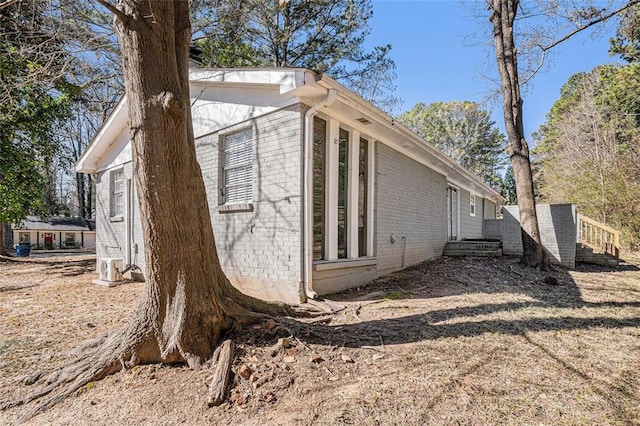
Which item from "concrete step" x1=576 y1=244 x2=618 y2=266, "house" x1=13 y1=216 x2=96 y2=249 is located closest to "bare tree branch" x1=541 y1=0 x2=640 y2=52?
"concrete step" x1=576 y1=244 x2=618 y2=266

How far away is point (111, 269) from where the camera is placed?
816 cm

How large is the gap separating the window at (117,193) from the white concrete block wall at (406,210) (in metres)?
7.30

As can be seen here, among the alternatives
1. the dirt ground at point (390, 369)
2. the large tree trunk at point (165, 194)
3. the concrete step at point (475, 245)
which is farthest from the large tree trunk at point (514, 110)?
the large tree trunk at point (165, 194)

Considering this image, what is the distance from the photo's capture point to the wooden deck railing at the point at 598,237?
9.40m

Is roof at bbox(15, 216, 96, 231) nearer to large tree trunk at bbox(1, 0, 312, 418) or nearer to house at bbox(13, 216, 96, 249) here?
house at bbox(13, 216, 96, 249)

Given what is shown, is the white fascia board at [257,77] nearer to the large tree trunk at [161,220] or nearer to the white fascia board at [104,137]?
the large tree trunk at [161,220]

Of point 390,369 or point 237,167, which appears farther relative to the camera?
point 237,167

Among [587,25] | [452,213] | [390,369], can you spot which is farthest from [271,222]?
[452,213]

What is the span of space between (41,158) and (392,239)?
1427cm

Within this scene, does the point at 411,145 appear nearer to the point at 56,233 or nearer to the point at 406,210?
the point at 406,210

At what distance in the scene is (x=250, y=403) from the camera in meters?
2.57

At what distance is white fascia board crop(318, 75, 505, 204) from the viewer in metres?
5.22

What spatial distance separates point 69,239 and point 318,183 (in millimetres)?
27110

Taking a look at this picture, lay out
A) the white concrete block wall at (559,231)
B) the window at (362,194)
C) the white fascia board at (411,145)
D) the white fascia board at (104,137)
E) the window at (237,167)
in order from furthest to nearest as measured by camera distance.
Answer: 1. the white concrete block wall at (559,231)
2. the white fascia board at (104,137)
3. the window at (362,194)
4. the window at (237,167)
5. the white fascia board at (411,145)
